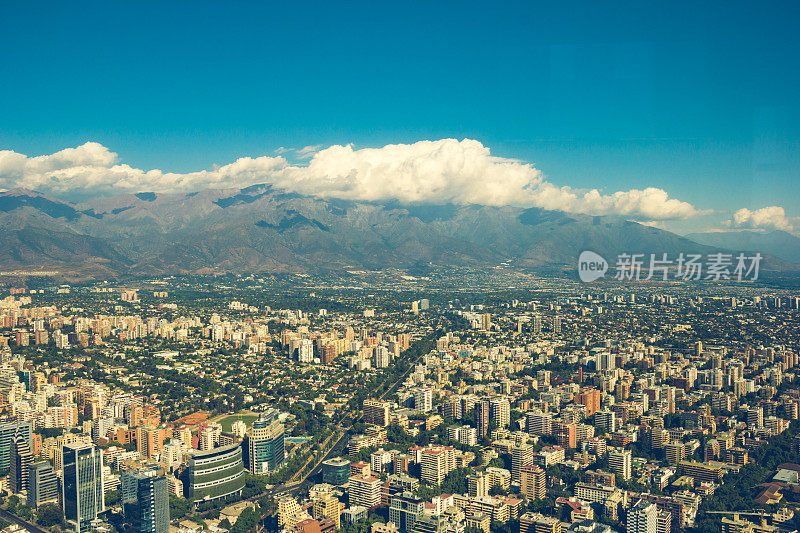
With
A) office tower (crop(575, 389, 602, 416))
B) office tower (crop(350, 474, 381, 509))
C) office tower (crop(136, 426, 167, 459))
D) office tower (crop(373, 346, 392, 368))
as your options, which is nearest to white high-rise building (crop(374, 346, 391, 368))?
office tower (crop(373, 346, 392, 368))

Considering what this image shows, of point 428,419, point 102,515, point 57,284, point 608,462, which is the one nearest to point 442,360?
point 428,419

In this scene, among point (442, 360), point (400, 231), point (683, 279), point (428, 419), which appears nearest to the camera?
point (428, 419)

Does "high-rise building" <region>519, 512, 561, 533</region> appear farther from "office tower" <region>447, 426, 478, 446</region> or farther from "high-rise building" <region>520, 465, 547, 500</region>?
"office tower" <region>447, 426, 478, 446</region>

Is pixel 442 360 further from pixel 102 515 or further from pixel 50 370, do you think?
pixel 102 515

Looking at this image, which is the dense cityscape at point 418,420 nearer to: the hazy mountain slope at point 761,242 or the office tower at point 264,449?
the office tower at point 264,449

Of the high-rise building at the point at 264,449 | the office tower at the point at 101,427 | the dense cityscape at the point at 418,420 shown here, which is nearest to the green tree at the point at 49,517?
the dense cityscape at the point at 418,420

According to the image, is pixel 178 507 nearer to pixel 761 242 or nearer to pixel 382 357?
pixel 382 357

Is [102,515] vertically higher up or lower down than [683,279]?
lower down
